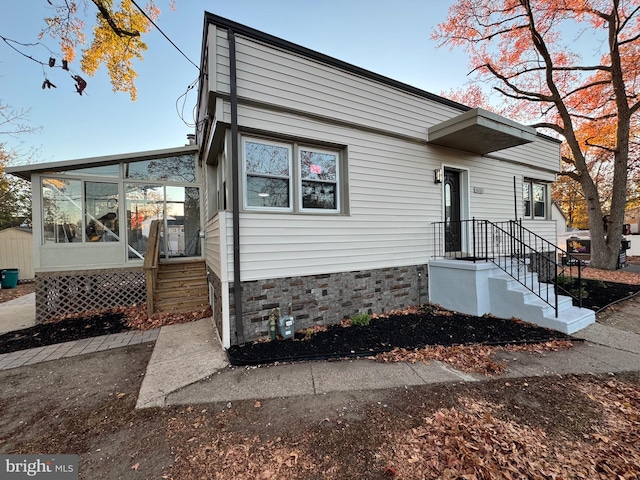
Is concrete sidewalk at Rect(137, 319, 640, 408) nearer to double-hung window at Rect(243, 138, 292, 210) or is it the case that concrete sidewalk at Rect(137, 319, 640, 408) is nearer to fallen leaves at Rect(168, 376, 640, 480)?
fallen leaves at Rect(168, 376, 640, 480)

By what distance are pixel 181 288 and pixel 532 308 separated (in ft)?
23.9

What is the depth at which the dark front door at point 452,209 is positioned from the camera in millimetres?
6444

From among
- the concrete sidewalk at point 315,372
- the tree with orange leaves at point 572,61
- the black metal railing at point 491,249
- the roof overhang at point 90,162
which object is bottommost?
the concrete sidewalk at point 315,372

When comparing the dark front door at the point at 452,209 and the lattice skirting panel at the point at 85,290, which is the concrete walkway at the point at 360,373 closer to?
the dark front door at the point at 452,209

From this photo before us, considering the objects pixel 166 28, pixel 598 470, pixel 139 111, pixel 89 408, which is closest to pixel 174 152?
pixel 139 111

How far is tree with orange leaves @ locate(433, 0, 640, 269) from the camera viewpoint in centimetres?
932

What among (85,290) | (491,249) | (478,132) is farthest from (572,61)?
(85,290)

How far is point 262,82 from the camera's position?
408 centimetres

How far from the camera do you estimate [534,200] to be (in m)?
8.73

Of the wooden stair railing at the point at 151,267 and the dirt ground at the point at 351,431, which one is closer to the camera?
the dirt ground at the point at 351,431

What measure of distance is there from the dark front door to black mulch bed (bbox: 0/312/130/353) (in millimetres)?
7401

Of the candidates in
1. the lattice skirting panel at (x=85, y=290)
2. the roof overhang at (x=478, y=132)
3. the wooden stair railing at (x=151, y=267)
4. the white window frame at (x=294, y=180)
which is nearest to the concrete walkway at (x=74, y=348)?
the wooden stair railing at (x=151, y=267)

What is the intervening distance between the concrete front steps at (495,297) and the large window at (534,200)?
13.0 feet

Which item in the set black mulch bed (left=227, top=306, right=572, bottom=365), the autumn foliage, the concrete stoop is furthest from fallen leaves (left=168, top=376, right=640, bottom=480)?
the autumn foliage
